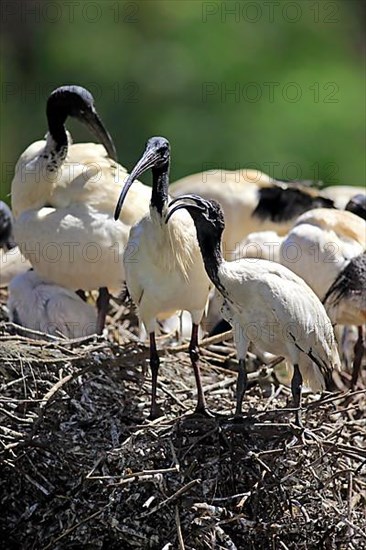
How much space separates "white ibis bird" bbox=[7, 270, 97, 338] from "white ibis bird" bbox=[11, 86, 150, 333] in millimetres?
69

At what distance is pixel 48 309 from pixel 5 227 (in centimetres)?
194

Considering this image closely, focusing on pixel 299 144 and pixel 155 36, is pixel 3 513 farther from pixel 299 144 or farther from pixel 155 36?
pixel 155 36

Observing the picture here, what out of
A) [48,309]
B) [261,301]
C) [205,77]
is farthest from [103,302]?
[205,77]

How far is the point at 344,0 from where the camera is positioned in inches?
979

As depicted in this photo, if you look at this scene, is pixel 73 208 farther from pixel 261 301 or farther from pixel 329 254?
pixel 261 301

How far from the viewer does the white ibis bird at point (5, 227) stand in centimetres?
875

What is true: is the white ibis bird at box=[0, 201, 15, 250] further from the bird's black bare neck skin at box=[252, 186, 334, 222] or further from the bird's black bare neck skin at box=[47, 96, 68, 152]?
the bird's black bare neck skin at box=[47, 96, 68, 152]

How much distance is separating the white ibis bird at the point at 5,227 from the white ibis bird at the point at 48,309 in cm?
159

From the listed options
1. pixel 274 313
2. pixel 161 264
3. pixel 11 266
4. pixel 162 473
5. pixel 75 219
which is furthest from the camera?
pixel 11 266

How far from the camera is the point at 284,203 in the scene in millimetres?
8688

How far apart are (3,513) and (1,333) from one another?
985 mm

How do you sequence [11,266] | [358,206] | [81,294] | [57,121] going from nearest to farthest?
1. [57,121]
2. [81,294]
3. [358,206]
4. [11,266]

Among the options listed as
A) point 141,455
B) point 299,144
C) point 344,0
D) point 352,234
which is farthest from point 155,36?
point 141,455

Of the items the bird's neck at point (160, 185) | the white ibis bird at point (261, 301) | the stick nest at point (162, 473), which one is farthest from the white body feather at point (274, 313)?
the bird's neck at point (160, 185)
